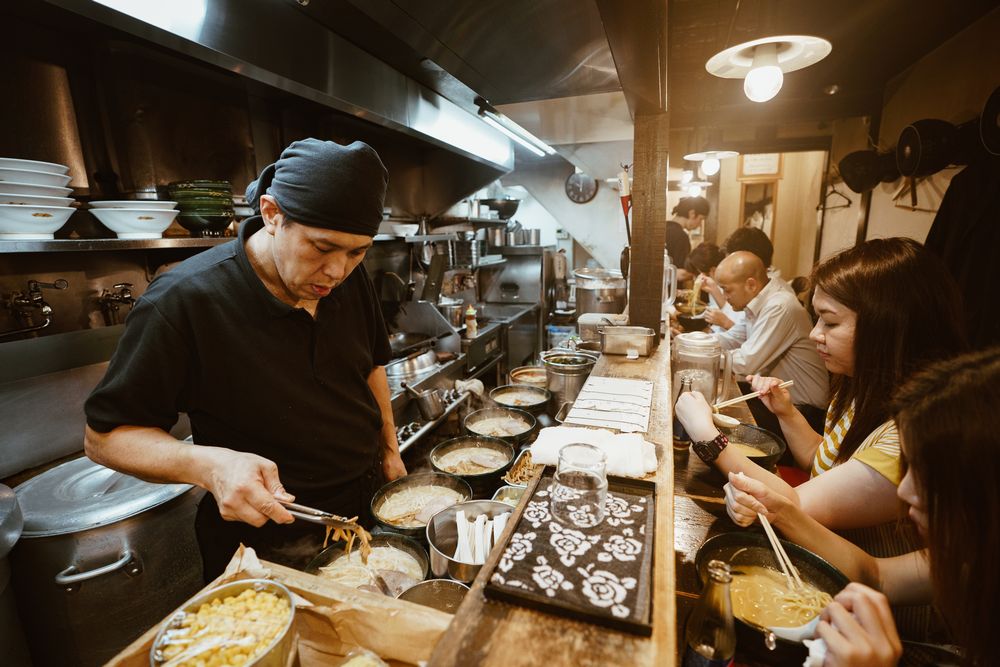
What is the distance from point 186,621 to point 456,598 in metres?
0.60

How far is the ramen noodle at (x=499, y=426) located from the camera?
8.64ft

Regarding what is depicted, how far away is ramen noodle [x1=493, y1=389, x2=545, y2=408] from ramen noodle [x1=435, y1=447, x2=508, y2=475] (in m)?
0.69

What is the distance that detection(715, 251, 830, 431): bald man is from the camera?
3.60m

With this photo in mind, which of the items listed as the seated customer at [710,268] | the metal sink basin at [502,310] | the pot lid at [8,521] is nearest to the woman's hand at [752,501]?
the pot lid at [8,521]

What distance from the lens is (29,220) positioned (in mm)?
1896

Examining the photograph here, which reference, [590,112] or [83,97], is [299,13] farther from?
[590,112]

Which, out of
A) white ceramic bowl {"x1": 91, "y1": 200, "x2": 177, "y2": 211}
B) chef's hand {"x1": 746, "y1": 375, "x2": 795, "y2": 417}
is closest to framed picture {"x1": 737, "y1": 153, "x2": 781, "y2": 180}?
chef's hand {"x1": 746, "y1": 375, "x2": 795, "y2": 417}

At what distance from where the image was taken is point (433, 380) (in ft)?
13.7

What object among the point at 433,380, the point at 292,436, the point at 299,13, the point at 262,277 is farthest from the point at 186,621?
the point at 433,380

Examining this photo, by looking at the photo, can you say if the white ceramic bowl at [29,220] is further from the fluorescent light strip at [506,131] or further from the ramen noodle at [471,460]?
the fluorescent light strip at [506,131]

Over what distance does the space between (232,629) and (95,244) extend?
2100mm

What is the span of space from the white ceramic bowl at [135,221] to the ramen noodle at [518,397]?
215cm

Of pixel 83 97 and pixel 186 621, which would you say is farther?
pixel 83 97

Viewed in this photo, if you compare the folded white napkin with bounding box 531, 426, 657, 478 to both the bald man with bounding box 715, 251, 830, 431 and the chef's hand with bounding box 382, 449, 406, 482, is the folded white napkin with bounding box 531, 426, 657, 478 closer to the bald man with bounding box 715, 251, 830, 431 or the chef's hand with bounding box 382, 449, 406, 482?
the chef's hand with bounding box 382, 449, 406, 482
